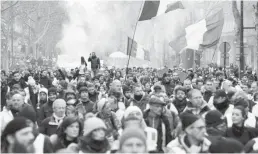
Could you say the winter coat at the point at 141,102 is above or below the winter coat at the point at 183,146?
above

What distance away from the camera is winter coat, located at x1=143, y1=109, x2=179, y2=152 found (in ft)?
23.0

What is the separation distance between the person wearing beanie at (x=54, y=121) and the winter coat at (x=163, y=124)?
133cm

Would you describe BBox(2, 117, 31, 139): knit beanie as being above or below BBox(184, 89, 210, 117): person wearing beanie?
below

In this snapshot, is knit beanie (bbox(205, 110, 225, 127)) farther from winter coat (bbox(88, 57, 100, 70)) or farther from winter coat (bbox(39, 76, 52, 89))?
winter coat (bbox(88, 57, 100, 70))

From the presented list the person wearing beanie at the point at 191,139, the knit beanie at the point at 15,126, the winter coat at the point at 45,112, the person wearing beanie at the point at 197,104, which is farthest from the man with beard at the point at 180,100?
the knit beanie at the point at 15,126

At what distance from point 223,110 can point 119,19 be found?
5828 centimetres

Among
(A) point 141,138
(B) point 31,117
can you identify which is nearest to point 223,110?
(B) point 31,117

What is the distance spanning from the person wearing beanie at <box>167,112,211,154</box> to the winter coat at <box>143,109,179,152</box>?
1337 millimetres

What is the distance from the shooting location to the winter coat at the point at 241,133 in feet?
21.5

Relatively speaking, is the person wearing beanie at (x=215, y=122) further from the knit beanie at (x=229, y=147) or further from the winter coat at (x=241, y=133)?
the knit beanie at (x=229, y=147)

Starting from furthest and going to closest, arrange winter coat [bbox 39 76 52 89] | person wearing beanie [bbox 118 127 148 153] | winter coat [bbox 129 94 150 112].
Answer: winter coat [bbox 39 76 52 89] → winter coat [bbox 129 94 150 112] → person wearing beanie [bbox 118 127 148 153]

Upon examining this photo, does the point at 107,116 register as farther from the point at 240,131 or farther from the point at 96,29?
the point at 96,29

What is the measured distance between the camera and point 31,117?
279 inches

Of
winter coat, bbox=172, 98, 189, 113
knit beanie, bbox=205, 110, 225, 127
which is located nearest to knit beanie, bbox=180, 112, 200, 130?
knit beanie, bbox=205, 110, 225, 127
